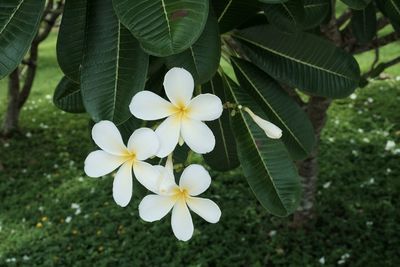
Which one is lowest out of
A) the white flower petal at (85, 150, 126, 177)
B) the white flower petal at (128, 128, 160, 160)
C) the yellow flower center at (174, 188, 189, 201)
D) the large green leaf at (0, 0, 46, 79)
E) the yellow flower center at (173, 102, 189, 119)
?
the yellow flower center at (174, 188, 189, 201)

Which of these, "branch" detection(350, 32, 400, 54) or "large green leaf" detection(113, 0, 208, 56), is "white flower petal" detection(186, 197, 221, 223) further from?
"branch" detection(350, 32, 400, 54)

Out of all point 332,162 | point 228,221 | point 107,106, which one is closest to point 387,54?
point 332,162

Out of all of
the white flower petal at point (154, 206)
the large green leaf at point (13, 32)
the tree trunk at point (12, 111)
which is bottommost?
the tree trunk at point (12, 111)

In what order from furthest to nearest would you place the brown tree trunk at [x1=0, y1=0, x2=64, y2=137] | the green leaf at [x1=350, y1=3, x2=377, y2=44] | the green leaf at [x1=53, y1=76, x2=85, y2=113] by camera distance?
1. the brown tree trunk at [x1=0, y1=0, x2=64, y2=137]
2. the green leaf at [x1=350, y1=3, x2=377, y2=44]
3. the green leaf at [x1=53, y1=76, x2=85, y2=113]

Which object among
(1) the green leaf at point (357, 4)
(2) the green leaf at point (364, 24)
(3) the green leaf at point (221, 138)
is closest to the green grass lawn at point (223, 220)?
(2) the green leaf at point (364, 24)

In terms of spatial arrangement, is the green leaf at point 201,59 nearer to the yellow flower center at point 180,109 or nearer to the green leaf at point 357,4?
the yellow flower center at point 180,109

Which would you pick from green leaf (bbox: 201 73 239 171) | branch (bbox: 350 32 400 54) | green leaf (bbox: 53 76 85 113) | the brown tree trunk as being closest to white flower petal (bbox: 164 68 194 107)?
green leaf (bbox: 201 73 239 171)
